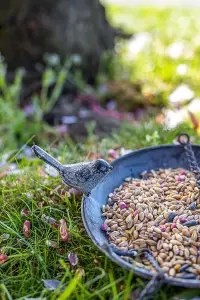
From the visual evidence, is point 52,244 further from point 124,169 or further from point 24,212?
point 124,169

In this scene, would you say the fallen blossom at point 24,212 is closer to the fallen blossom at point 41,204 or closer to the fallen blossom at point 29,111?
the fallen blossom at point 41,204

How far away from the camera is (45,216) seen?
6.23ft

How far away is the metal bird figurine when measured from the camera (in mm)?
1689

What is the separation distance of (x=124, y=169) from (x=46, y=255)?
55 cm

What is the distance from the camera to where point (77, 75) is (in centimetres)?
404

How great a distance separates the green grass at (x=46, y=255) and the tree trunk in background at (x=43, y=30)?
196cm

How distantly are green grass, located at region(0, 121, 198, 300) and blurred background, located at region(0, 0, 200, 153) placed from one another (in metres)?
1.19

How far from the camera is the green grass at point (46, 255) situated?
1.54m

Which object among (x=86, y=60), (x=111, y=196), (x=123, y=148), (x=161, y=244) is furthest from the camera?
(x=86, y=60)

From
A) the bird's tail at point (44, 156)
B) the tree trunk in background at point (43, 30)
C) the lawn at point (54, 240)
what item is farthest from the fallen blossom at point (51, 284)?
the tree trunk in background at point (43, 30)

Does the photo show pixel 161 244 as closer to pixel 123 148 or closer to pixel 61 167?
pixel 61 167

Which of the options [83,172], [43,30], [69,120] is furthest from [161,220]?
[43,30]

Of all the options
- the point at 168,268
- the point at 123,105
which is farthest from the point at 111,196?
the point at 123,105

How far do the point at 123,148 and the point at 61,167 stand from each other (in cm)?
85
